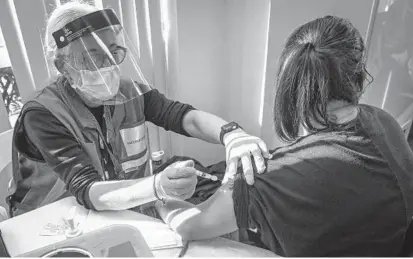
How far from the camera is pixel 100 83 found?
1.12m

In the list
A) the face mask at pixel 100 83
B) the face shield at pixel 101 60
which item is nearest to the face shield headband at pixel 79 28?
the face shield at pixel 101 60

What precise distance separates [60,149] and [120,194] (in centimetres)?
28

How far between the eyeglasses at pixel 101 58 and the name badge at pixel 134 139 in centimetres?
33

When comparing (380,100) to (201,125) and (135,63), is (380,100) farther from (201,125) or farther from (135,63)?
(135,63)

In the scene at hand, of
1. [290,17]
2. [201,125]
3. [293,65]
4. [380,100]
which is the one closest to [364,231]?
[293,65]

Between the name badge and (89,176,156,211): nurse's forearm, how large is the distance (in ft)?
0.97

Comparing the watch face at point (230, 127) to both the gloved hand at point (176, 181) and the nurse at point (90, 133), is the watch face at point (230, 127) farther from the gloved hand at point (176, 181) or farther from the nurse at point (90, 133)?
the gloved hand at point (176, 181)

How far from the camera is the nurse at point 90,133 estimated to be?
3.22 ft

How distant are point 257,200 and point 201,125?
0.70 meters

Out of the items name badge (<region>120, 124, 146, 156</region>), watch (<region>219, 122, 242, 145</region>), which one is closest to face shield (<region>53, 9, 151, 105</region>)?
name badge (<region>120, 124, 146, 156</region>)

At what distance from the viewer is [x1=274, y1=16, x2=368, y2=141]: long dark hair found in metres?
0.72

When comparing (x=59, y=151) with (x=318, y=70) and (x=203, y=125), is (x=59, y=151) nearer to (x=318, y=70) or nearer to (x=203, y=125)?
(x=203, y=125)

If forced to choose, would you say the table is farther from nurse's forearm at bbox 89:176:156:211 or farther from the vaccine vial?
the vaccine vial

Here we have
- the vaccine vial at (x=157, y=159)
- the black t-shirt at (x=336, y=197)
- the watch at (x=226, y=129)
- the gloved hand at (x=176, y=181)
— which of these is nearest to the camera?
the black t-shirt at (x=336, y=197)
